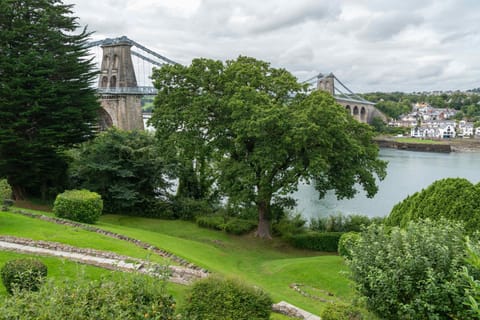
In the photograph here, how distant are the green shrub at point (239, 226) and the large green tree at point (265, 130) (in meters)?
0.86

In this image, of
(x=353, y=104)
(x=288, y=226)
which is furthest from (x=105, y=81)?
(x=353, y=104)

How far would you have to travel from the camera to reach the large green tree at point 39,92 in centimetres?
1922

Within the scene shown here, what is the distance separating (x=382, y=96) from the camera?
513 ft

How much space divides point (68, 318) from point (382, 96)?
538 feet

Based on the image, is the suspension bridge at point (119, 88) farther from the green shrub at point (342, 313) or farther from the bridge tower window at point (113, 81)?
the green shrub at point (342, 313)

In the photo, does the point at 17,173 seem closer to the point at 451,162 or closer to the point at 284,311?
the point at 284,311

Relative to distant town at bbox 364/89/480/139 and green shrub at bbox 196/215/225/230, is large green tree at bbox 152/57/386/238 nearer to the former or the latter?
green shrub at bbox 196/215/225/230

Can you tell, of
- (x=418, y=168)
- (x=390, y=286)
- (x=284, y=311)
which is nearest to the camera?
(x=390, y=286)

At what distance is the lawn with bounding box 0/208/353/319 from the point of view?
11.1 m

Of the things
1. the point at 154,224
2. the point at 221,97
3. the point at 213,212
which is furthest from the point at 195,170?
the point at 221,97

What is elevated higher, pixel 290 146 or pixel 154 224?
pixel 290 146

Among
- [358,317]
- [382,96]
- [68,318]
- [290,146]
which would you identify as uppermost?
[382,96]

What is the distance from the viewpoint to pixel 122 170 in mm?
21062

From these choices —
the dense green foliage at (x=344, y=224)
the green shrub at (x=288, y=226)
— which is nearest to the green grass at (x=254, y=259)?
the green shrub at (x=288, y=226)
